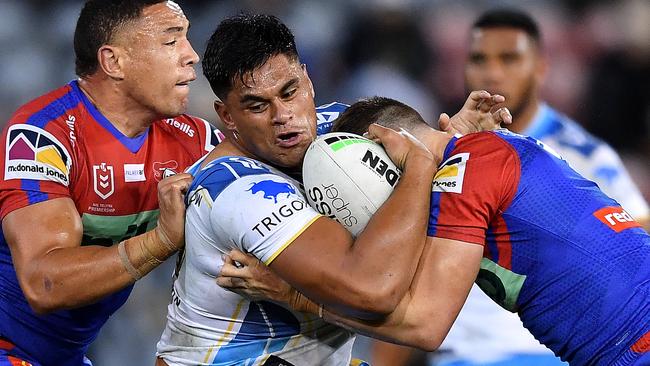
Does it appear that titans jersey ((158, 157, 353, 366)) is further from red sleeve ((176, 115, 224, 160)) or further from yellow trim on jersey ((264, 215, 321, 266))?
red sleeve ((176, 115, 224, 160))

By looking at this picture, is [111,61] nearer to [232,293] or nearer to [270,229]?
[232,293]

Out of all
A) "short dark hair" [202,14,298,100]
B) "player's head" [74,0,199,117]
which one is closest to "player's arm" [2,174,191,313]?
"short dark hair" [202,14,298,100]

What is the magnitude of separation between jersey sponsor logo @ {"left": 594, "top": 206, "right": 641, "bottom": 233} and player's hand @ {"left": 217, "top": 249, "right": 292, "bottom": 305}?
3.78 ft

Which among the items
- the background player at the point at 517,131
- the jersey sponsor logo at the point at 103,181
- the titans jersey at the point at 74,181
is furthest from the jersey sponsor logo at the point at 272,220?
the background player at the point at 517,131

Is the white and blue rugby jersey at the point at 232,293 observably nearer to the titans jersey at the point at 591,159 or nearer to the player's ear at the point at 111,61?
the player's ear at the point at 111,61

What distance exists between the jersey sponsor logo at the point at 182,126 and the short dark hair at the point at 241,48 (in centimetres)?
113

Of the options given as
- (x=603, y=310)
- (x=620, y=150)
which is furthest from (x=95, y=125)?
(x=620, y=150)

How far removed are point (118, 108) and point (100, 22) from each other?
17.0 inches

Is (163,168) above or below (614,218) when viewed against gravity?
below

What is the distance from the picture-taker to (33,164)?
459cm

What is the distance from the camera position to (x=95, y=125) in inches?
195

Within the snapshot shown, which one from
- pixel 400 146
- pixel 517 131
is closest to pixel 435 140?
pixel 400 146

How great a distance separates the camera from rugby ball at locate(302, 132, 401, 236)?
12.3 feet

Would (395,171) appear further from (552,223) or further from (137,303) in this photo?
(137,303)
